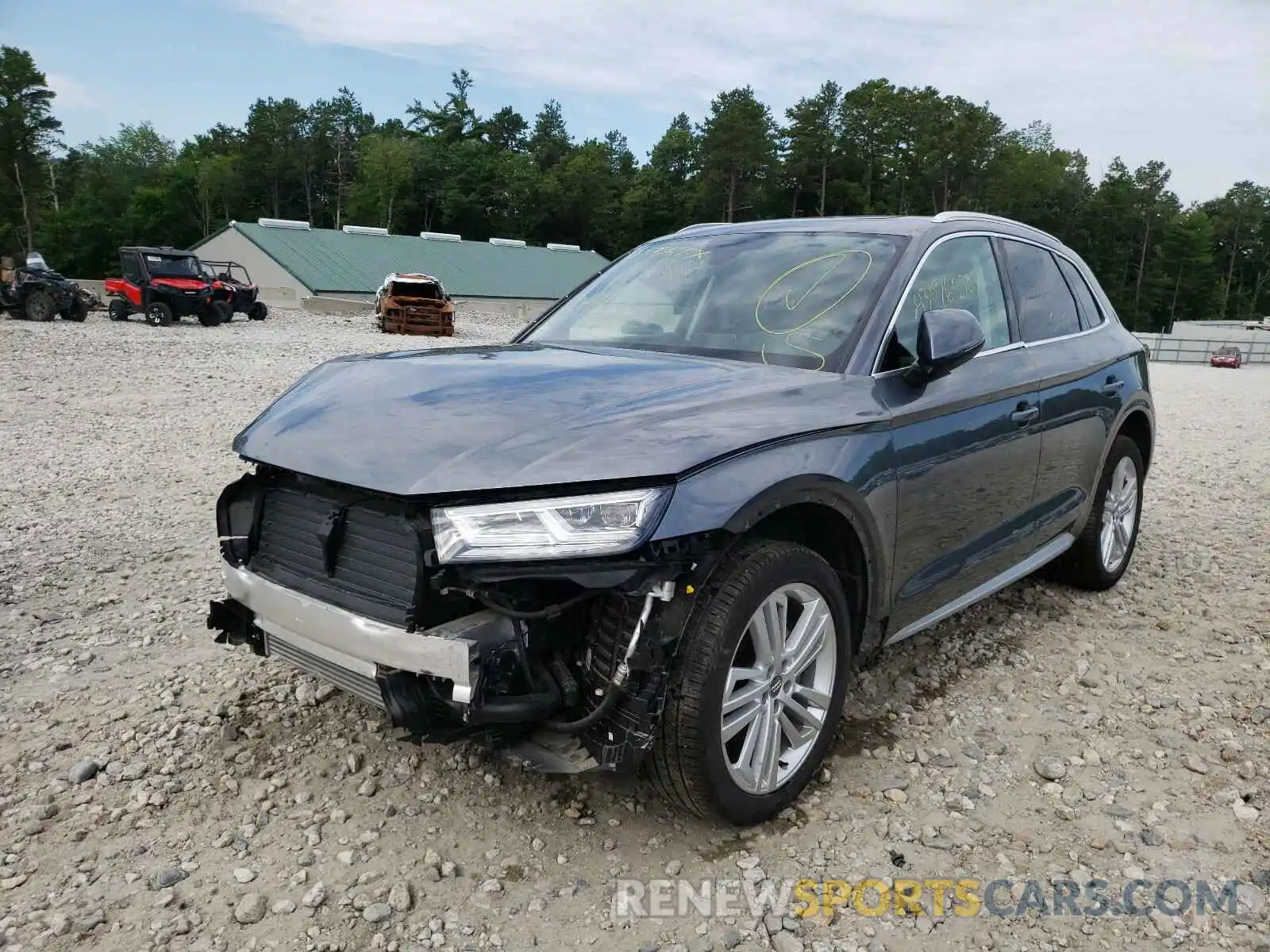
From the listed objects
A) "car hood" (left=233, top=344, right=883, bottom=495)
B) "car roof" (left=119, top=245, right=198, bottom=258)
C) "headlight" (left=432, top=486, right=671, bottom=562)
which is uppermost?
"car roof" (left=119, top=245, right=198, bottom=258)

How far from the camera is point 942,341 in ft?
10.2

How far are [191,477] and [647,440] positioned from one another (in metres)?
6.05

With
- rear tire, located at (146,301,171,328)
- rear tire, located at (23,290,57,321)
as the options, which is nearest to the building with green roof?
rear tire, located at (146,301,171,328)

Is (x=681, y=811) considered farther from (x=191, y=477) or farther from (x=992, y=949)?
(x=191, y=477)

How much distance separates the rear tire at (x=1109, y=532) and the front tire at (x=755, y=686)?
2451 millimetres

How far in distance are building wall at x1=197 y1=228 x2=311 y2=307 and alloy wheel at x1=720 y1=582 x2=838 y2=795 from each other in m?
41.0

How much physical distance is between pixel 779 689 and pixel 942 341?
1.27 metres

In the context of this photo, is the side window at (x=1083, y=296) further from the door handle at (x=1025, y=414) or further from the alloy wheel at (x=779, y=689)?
the alloy wheel at (x=779, y=689)

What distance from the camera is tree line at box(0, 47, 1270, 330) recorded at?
249ft

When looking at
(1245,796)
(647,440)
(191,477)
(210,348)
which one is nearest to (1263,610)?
(1245,796)

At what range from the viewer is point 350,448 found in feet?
8.73

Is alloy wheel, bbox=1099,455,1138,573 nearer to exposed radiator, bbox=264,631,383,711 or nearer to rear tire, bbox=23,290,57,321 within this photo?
exposed radiator, bbox=264,631,383,711

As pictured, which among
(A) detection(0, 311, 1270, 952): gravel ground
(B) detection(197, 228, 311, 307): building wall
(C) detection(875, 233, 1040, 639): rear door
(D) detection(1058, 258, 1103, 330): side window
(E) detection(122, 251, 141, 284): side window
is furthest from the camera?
(B) detection(197, 228, 311, 307): building wall

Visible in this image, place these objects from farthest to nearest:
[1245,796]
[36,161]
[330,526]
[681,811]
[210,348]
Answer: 1. [36,161]
2. [210,348]
3. [1245,796]
4. [681,811]
5. [330,526]
